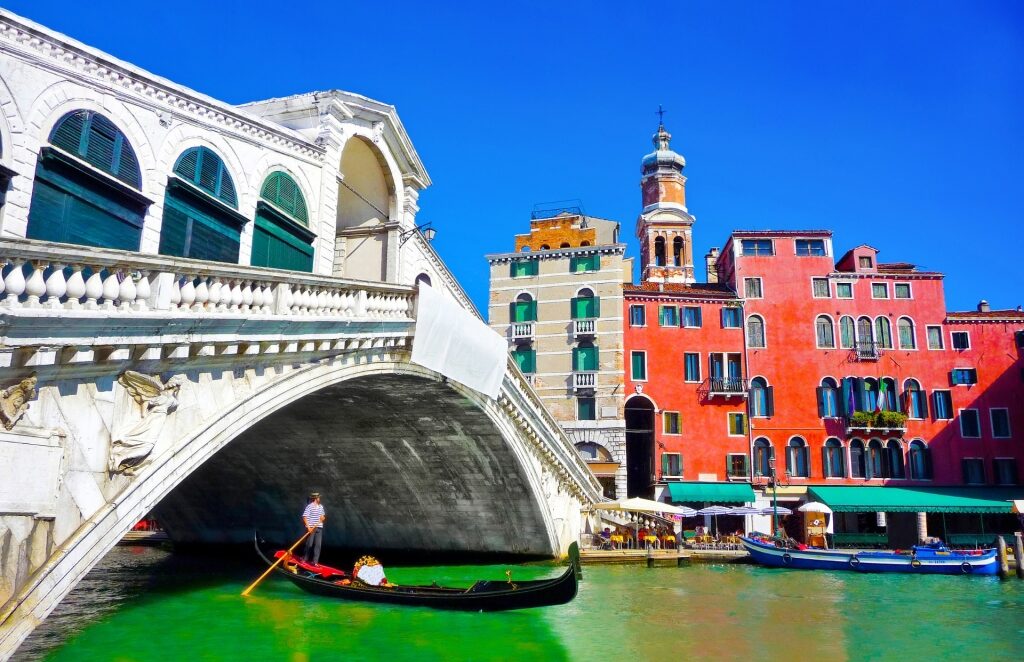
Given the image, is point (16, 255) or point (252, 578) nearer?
point (16, 255)

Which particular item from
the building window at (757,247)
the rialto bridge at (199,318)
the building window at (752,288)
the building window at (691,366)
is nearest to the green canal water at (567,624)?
the rialto bridge at (199,318)

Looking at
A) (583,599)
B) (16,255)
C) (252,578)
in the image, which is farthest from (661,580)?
(16,255)

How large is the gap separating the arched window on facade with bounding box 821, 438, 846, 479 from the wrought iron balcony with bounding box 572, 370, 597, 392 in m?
7.48

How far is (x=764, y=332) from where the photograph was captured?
2531 cm

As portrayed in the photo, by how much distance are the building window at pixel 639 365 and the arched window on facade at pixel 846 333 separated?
6.38 m

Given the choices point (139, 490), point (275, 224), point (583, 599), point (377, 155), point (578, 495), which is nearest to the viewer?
point (139, 490)

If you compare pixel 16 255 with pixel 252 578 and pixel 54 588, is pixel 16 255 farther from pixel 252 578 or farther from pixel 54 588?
pixel 252 578

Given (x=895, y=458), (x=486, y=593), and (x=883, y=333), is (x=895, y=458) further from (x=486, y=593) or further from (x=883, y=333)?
(x=486, y=593)

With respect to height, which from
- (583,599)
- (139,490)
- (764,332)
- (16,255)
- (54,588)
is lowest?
(583,599)

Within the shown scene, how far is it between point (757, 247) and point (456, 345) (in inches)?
675

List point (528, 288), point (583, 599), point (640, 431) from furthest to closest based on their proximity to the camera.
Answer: point (528, 288) < point (640, 431) < point (583, 599)

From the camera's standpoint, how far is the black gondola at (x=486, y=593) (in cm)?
1015

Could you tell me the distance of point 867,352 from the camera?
24.9 meters

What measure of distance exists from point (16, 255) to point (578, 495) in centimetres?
1599
